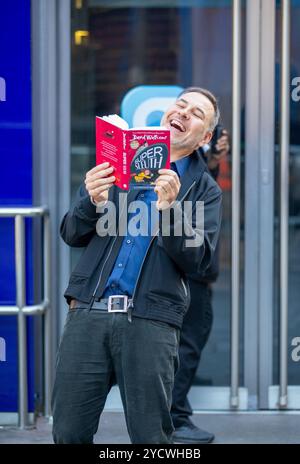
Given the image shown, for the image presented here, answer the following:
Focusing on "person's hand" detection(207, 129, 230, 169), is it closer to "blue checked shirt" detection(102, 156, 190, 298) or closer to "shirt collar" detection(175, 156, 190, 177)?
"shirt collar" detection(175, 156, 190, 177)

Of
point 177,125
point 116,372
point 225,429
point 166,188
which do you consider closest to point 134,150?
point 166,188

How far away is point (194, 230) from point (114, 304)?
0.40 meters

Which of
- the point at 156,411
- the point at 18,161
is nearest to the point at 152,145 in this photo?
the point at 156,411

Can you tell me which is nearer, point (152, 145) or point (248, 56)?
point (152, 145)

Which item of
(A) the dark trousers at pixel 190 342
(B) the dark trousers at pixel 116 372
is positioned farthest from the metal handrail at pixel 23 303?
(B) the dark trousers at pixel 116 372

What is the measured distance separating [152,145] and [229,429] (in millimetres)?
2390

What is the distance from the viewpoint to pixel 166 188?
10.1 feet

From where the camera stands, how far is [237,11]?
512 centimetres

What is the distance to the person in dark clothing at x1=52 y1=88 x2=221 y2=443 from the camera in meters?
3.25

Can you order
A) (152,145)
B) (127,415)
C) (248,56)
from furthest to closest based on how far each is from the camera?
(248,56)
(127,415)
(152,145)

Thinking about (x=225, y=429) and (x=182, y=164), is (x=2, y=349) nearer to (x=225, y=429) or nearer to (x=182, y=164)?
(x=225, y=429)

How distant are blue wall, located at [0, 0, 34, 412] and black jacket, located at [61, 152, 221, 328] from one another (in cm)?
150

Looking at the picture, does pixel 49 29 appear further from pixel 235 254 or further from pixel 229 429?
pixel 229 429

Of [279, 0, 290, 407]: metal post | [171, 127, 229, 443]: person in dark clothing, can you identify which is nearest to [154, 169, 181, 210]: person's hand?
[171, 127, 229, 443]: person in dark clothing
